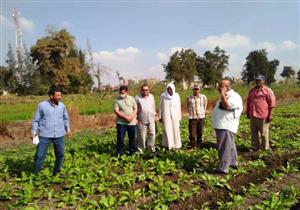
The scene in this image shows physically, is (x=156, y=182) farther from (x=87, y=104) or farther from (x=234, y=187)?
(x=87, y=104)

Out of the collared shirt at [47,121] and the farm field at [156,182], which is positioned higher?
the collared shirt at [47,121]

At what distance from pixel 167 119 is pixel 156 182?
9.32 feet

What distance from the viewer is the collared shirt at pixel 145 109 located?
870cm

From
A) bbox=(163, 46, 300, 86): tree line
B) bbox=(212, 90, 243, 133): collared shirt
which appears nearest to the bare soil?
bbox=(212, 90, 243, 133): collared shirt

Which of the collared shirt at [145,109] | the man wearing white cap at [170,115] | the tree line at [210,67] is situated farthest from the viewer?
the tree line at [210,67]

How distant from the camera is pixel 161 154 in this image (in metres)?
8.43

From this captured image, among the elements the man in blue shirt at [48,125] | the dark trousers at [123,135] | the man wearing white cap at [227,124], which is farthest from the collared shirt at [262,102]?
the man in blue shirt at [48,125]

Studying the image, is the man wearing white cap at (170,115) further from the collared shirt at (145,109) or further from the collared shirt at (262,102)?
the collared shirt at (262,102)

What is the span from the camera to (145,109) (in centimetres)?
870

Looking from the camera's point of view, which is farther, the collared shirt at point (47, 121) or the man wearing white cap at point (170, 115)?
the man wearing white cap at point (170, 115)

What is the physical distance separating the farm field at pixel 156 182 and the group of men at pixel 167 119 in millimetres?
372

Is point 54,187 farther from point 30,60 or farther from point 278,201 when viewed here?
point 30,60

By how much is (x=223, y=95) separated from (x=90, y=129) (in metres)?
10.5

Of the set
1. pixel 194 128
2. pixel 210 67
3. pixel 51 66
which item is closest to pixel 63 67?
pixel 51 66
